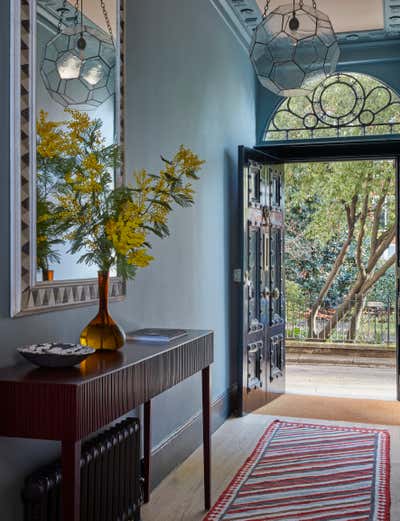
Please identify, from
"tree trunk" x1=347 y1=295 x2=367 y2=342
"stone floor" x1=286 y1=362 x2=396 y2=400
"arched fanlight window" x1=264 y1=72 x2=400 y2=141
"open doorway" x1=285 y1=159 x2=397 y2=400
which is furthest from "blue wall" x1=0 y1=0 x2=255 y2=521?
"tree trunk" x1=347 y1=295 x2=367 y2=342

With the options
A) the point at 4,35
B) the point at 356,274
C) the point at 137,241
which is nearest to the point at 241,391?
the point at 137,241

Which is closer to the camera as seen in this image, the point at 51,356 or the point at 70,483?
the point at 70,483

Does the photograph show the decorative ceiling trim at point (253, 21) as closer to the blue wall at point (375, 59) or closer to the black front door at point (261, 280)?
the blue wall at point (375, 59)

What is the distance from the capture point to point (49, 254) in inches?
97.9

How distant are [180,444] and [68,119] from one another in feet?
7.18

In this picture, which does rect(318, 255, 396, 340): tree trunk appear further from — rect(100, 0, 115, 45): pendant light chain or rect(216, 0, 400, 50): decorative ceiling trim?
rect(100, 0, 115, 45): pendant light chain

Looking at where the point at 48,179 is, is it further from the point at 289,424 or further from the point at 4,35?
the point at 289,424

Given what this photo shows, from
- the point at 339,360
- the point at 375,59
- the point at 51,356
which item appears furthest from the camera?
the point at 339,360

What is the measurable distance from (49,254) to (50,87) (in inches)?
25.6

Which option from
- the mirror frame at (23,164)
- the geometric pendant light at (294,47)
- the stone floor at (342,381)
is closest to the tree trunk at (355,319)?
the stone floor at (342,381)

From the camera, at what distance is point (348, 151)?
5.80m

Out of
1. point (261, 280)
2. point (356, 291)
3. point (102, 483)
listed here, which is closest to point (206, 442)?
point (102, 483)

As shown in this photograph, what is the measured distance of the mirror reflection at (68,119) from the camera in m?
2.44

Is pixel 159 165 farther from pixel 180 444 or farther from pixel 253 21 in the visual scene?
pixel 253 21
